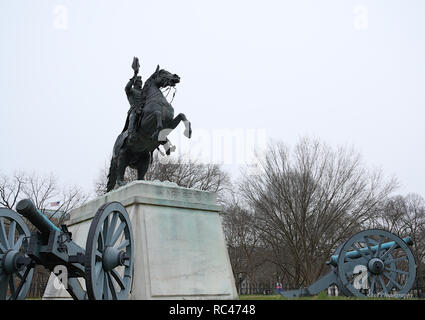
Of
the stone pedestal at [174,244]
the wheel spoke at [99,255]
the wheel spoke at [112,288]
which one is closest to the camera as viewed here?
the wheel spoke at [99,255]

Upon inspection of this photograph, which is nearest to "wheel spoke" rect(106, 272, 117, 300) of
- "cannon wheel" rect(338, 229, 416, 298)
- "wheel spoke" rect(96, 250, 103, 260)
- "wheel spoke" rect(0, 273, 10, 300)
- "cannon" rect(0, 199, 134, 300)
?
"cannon" rect(0, 199, 134, 300)

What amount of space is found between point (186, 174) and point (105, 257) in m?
25.5

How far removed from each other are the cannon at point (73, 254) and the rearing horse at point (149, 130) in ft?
10.8

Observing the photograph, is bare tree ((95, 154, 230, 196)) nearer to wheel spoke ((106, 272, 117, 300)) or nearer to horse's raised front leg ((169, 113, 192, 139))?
horse's raised front leg ((169, 113, 192, 139))

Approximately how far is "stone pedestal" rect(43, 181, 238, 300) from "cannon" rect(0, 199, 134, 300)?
3.65 ft

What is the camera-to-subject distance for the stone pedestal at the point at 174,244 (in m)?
6.84

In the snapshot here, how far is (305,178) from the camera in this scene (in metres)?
24.1

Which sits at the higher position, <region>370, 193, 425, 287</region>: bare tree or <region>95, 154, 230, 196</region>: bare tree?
<region>95, 154, 230, 196</region>: bare tree

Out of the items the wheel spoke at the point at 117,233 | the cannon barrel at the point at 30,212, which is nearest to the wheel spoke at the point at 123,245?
the wheel spoke at the point at 117,233

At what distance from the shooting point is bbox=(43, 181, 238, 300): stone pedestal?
6.84m

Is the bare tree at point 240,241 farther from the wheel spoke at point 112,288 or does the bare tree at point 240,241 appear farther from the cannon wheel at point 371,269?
the wheel spoke at point 112,288

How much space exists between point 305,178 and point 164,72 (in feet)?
53.6
